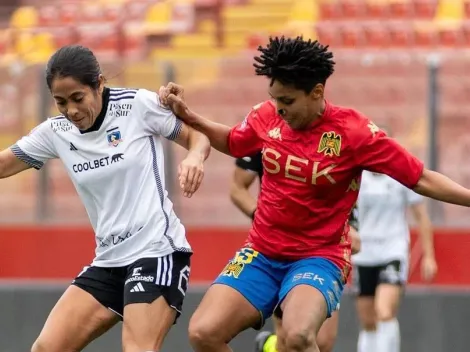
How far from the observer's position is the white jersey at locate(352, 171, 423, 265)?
10008 mm

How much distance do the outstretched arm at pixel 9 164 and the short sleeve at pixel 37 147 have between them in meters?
0.02

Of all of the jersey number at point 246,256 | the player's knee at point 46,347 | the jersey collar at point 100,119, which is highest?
the jersey collar at point 100,119

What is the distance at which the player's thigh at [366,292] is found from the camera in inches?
→ 384

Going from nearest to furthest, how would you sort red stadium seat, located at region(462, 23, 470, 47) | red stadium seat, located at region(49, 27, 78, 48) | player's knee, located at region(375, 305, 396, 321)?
player's knee, located at region(375, 305, 396, 321)
red stadium seat, located at region(462, 23, 470, 47)
red stadium seat, located at region(49, 27, 78, 48)

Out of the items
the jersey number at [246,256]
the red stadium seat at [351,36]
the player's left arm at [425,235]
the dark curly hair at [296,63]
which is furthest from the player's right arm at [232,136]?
the red stadium seat at [351,36]

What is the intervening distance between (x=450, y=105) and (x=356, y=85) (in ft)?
3.32

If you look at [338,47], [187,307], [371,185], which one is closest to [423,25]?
[338,47]

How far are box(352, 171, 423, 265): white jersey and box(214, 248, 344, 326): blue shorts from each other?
138 inches

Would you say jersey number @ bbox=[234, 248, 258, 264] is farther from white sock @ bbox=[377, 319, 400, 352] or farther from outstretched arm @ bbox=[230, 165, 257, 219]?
white sock @ bbox=[377, 319, 400, 352]

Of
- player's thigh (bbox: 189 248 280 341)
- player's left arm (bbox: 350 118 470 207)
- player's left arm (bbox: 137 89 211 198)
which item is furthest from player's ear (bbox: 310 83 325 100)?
player's thigh (bbox: 189 248 280 341)

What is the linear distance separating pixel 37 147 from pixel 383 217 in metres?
4.41

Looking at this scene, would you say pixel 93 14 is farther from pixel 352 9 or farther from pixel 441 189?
pixel 441 189

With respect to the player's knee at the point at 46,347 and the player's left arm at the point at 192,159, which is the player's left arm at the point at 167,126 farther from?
the player's knee at the point at 46,347

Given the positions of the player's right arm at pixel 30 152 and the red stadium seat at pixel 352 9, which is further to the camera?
the red stadium seat at pixel 352 9
